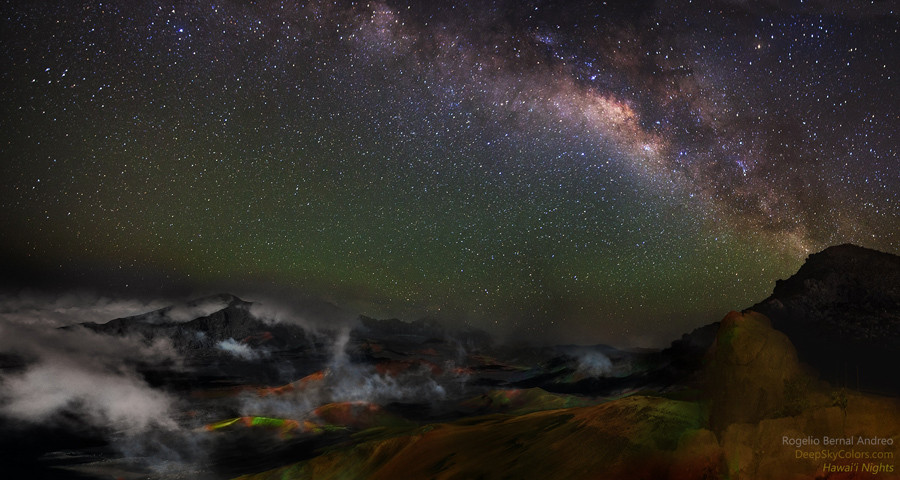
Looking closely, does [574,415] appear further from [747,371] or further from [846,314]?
[846,314]

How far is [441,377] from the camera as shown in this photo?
7538cm

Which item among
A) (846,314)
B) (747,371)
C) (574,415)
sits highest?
(846,314)

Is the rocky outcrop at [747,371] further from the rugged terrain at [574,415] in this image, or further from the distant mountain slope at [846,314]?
the distant mountain slope at [846,314]

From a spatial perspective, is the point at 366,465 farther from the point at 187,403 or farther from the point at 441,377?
the point at 441,377

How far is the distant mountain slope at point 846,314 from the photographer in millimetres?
18688

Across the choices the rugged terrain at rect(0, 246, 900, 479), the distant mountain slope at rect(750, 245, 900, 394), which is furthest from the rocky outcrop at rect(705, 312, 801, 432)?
the distant mountain slope at rect(750, 245, 900, 394)

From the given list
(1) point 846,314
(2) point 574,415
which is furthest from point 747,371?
(1) point 846,314

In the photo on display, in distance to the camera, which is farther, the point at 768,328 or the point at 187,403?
the point at 187,403

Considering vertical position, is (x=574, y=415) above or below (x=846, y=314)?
below

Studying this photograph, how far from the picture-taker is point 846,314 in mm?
31422

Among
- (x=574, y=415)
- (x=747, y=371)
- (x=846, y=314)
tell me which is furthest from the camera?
(x=846, y=314)

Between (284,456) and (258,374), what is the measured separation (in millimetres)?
78085

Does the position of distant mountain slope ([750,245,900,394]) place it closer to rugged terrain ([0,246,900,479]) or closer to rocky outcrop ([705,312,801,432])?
rugged terrain ([0,246,900,479])

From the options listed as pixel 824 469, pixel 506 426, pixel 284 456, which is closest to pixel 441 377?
pixel 284 456
